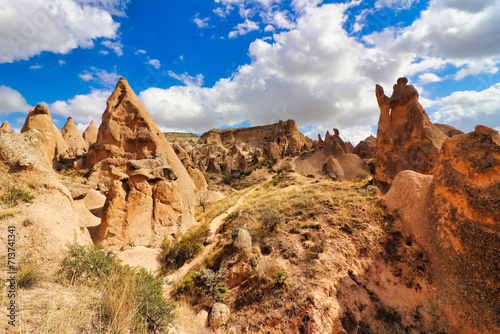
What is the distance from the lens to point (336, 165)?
27141 mm

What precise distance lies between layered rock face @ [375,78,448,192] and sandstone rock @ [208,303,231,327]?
1300 centimetres

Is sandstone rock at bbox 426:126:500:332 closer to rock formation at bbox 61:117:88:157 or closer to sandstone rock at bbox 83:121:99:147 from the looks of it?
rock formation at bbox 61:117:88:157

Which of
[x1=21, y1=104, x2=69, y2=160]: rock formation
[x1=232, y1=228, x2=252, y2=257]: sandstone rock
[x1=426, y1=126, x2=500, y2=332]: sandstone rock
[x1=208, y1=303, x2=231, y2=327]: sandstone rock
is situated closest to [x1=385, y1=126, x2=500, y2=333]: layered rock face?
[x1=426, y1=126, x2=500, y2=332]: sandstone rock

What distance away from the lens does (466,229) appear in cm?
583

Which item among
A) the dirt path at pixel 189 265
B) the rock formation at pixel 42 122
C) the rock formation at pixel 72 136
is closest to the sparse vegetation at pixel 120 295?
the dirt path at pixel 189 265

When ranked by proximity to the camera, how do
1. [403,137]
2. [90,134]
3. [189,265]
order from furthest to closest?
[90,134] → [403,137] → [189,265]

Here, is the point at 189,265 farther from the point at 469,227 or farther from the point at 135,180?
the point at 469,227

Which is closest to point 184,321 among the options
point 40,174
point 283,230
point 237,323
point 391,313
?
point 237,323

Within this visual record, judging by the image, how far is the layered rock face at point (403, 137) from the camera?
46.5 feet

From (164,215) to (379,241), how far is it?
917 cm

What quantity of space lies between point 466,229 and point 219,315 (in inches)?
280

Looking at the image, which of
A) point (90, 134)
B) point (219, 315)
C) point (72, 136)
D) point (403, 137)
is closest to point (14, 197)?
point (219, 315)

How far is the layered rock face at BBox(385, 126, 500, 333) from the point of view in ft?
16.8

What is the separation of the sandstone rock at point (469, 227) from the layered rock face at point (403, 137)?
8.45 metres
